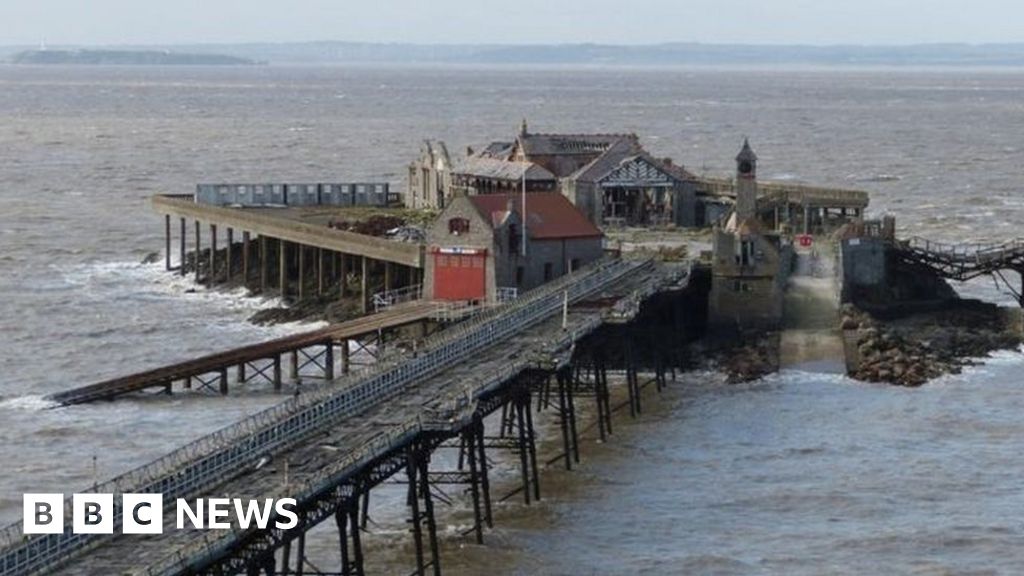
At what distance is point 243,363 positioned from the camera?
63.6 m

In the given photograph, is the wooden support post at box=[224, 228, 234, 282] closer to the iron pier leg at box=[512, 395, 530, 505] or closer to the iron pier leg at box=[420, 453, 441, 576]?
the iron pier leg at box=[512, 395, 530, 505]

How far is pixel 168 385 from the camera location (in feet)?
206

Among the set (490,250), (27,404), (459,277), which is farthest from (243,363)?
(490,250)

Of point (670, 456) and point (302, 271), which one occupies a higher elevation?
point (302, 271)

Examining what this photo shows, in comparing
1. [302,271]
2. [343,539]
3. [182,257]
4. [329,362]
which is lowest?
[182,257]

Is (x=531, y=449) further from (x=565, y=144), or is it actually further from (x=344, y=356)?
(x=565, y=144)

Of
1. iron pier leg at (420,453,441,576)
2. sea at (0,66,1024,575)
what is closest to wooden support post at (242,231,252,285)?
sea at (0,66,1024,575)

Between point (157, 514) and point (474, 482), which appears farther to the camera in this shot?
point (474, 482)

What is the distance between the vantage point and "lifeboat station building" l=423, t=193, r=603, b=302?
70000 mm

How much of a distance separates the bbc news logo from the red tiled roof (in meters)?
33.2

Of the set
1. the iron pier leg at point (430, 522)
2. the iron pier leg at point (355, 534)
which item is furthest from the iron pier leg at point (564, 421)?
the iron pier leg at point (355, 534)

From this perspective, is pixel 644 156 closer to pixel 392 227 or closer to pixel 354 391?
pixel 392 227

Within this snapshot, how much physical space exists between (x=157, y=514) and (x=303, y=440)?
244 inches

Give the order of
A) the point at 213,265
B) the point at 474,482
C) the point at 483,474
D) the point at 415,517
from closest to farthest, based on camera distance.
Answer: the point at 415,517 < the point at 474,482 < the point at 483,474 < the point at 213,265
